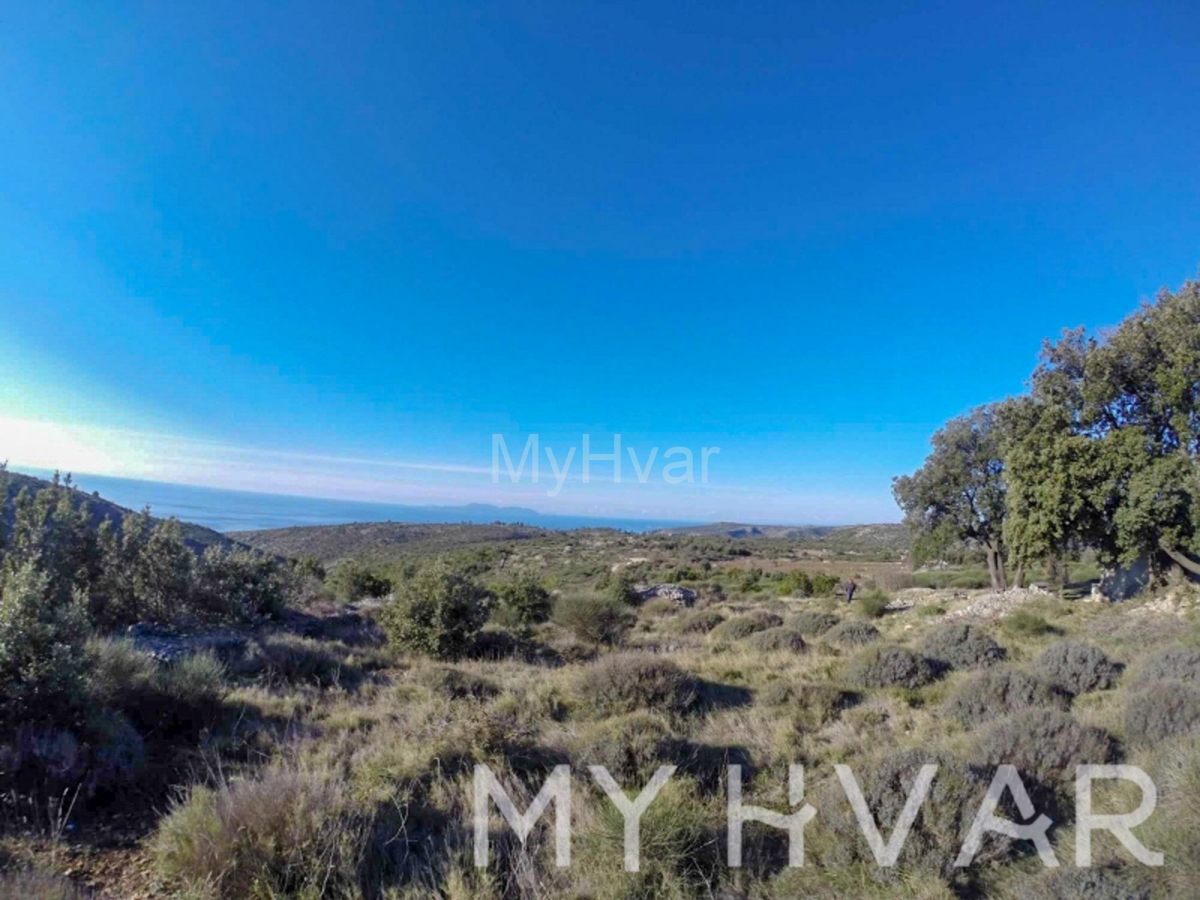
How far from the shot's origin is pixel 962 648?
966 cm

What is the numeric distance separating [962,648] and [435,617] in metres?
9.94

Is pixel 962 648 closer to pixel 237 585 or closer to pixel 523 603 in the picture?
pixel 523 603

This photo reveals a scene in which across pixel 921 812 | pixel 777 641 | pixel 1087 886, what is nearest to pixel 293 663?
pixel 921 812

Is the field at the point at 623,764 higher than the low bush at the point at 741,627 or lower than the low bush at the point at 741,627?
higher

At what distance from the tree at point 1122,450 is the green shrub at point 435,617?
15857mm

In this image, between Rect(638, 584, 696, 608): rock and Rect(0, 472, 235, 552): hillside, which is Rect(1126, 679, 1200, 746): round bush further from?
Rect(0, 472, 235, 552): hillside

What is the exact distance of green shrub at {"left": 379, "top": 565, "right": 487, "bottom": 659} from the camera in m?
11.4

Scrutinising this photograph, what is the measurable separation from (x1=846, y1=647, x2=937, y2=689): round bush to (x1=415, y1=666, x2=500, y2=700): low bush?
5658 millimetres

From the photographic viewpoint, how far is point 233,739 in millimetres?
5598

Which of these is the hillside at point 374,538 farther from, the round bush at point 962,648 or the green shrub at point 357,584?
the round bush at point 962,648

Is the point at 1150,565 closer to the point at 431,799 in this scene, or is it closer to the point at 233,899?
the point at 431,799

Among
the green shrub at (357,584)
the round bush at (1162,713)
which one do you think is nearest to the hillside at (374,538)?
the green shrub at (357,584)

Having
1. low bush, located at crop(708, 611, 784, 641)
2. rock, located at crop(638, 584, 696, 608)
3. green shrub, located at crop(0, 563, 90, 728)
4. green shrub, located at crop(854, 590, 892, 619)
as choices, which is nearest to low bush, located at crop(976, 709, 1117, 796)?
green shrub, located at crop(0, 563, 90, 728)

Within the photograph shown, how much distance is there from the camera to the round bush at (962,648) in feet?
30.9
